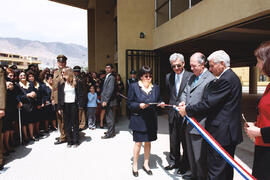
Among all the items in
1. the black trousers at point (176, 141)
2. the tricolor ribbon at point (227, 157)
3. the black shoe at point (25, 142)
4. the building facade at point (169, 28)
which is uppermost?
the building facade at point (169, 28)

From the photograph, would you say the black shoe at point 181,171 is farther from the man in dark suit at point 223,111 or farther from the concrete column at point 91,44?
the concrete column at point 91,44

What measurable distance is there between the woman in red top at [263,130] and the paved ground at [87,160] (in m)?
1.62

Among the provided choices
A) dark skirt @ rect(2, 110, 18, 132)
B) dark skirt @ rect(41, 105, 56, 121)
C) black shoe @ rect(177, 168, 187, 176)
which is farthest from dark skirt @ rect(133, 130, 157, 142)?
dark skirt @ rect(41, 105, 56, 121)

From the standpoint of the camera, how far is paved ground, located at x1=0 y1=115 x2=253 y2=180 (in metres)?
3.12

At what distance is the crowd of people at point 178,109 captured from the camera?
6.84 ft

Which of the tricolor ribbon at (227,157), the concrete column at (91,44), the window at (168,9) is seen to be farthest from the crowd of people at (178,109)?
the concrete column at (91,44)

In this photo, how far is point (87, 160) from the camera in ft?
12.1

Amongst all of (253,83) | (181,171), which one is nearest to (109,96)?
(181,171)

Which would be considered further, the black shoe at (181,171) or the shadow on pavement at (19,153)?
the shadow on pavement at (19,153)

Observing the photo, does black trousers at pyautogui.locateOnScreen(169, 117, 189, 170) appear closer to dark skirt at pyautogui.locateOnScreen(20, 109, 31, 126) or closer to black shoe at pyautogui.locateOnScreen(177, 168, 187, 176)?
black shoe at pyautogui.locateOnScreen(177, 168, 187, 176)

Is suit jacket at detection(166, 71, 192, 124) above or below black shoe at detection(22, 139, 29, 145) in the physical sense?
above

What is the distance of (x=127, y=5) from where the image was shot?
25.4ft

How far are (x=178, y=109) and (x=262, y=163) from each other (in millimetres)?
1210

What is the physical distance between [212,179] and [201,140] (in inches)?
21.6
